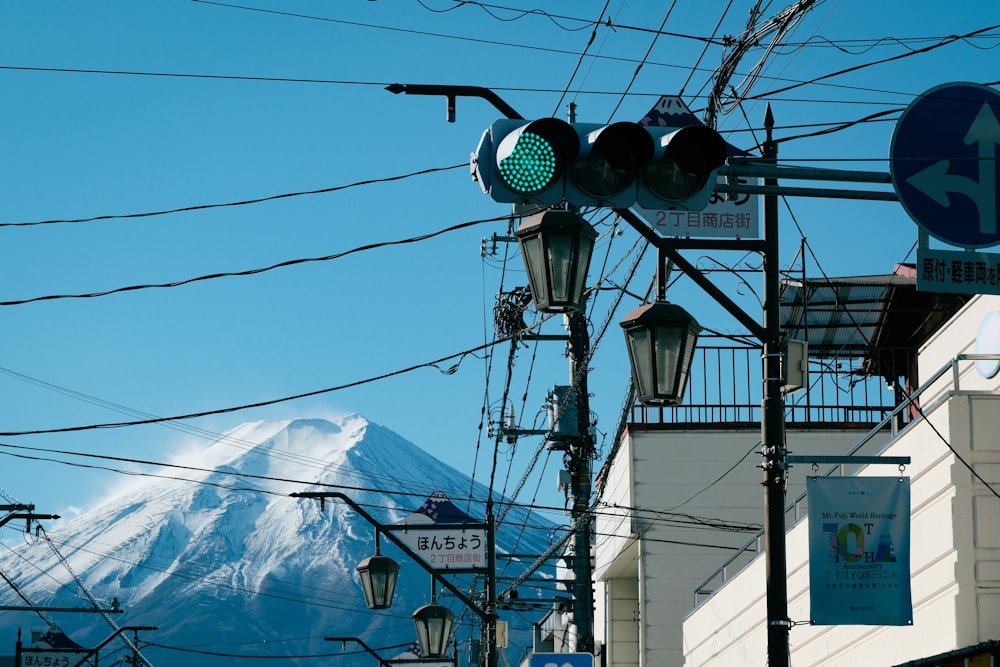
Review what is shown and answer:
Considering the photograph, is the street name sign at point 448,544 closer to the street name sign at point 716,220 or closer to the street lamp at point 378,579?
the street lamp at point 378,579

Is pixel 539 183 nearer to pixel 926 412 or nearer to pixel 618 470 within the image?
pixel 926 412

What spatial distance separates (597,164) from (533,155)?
0.44 metres

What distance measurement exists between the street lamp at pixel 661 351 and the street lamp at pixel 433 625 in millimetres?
17103

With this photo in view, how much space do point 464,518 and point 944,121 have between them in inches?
754

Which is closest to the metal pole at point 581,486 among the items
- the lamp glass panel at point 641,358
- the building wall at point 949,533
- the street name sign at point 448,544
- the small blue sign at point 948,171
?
the street name sign at point 448,544

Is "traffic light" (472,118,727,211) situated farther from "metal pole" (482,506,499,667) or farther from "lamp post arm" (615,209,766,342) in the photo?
"metal pole" (482,506,499,667)

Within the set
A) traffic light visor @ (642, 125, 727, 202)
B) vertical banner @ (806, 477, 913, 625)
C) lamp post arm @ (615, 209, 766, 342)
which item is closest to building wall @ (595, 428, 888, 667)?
vertical banner @ (806, 477, 913, 625)

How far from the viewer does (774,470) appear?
11.8 metres

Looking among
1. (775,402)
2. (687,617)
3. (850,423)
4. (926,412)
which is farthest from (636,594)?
(775,402)

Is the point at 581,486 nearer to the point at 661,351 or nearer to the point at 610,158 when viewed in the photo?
the point at 661,351

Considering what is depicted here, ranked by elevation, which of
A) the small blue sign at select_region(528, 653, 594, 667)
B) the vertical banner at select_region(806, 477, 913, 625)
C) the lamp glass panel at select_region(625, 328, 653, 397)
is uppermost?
the lamp glass panel at select_region(625, 328, 653, 397)

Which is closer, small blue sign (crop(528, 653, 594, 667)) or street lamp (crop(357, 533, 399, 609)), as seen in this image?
small blue sign (crop(528, 653, 594, 667))

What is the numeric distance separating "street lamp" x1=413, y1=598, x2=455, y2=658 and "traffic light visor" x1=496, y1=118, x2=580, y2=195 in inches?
754

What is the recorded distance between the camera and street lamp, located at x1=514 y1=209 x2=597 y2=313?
10.2 metres
